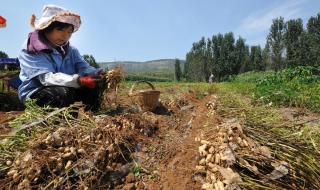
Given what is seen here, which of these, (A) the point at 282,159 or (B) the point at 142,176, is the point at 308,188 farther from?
(B) the point at 142,176

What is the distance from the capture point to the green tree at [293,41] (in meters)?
31.1

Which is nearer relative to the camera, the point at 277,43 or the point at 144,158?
the point at 144,158

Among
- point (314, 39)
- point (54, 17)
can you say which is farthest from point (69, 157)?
point (314, 39)

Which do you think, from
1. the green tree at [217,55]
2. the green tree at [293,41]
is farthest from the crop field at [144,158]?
the green tree at [217,55]

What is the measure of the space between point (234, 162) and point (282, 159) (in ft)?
1.11

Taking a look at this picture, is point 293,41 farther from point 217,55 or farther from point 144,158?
point 144,158

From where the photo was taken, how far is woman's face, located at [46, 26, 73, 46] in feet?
11.4

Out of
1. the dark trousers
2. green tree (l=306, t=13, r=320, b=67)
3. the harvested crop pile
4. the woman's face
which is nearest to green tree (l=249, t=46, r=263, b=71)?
green tree (l=306, t=13, r=320, b=67)

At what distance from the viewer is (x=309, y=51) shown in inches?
1203

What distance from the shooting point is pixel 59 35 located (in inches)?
138

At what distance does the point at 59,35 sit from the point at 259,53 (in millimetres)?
48258

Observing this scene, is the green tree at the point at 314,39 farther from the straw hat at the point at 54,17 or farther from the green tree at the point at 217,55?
the straw hat at the point at 54,17

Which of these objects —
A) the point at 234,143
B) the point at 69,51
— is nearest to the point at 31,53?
the point at 69,51

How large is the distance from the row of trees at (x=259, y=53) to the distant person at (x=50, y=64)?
2926cm
